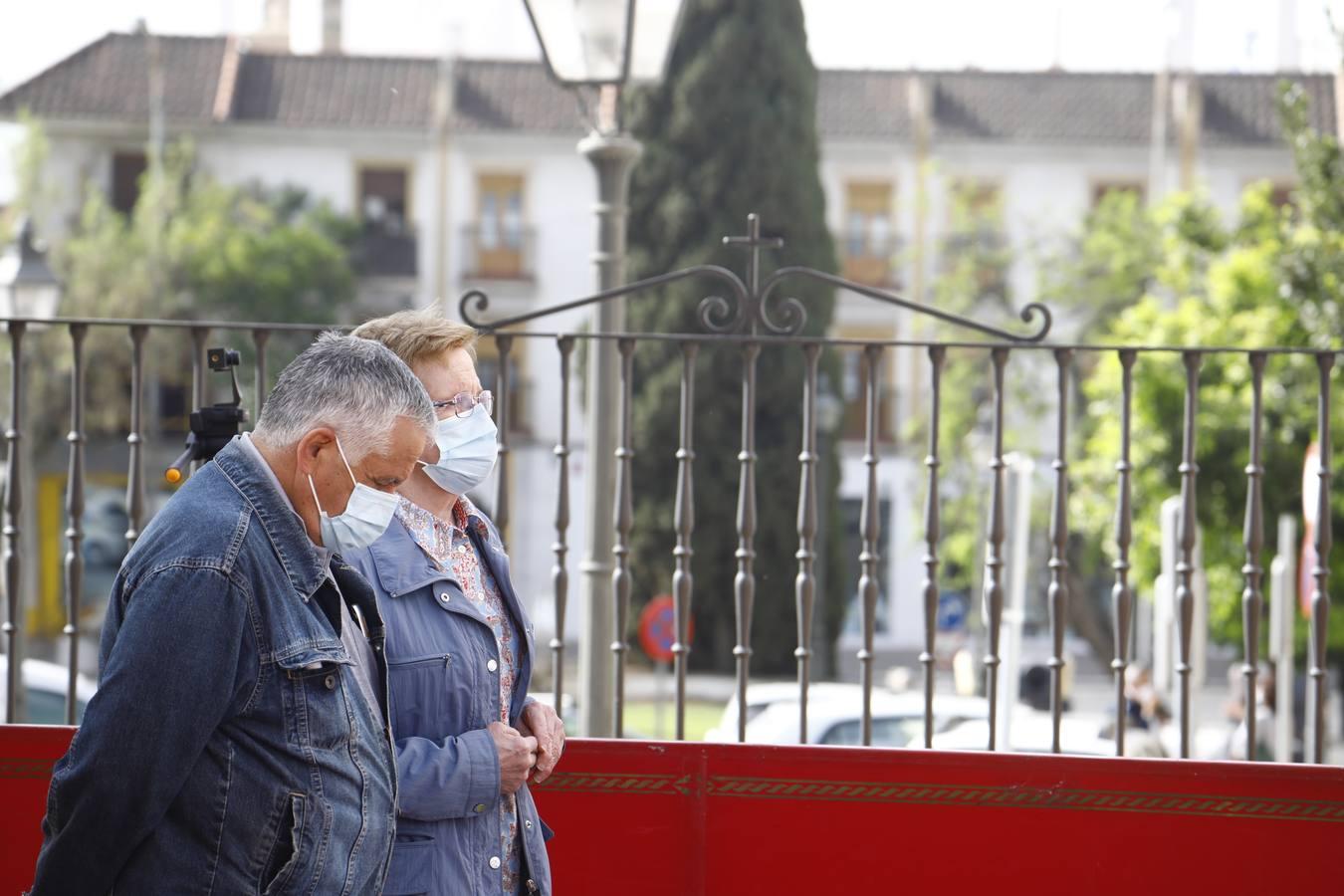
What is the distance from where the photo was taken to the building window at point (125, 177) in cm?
3328

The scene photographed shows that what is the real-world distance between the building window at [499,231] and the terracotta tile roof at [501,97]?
114 cm

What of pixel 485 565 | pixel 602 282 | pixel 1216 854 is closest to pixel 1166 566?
pixel 602 282

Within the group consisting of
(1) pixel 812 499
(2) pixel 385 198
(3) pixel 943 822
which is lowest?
(3) pixel 943 822

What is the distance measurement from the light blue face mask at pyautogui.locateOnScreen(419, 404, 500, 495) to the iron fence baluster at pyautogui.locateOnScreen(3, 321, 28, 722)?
1.75m

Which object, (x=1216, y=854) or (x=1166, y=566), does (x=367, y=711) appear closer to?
(x=1216, y=854)

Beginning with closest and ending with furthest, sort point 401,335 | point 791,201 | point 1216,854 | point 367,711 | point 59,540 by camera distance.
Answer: point 367,711 → point 401,335 → point 1216,854 → point 791,201 → point 59,540

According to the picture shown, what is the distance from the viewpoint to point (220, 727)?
242 cm

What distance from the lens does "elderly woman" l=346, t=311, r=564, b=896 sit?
9.49 ft

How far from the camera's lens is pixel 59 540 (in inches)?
1232

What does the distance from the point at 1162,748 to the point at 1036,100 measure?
2593cm

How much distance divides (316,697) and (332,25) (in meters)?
35.8

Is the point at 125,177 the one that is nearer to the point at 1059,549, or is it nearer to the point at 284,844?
the point at 1059,549

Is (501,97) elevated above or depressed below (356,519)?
above

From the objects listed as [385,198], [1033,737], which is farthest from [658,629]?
[385,198]
